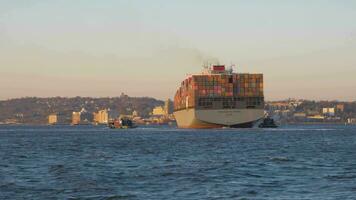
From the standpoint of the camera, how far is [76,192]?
43.0 m

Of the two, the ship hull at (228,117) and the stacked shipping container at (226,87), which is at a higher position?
the stacked shipping container at (226,87)

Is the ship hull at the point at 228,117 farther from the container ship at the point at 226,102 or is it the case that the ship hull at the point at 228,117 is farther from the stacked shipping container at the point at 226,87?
the stacked shipping container at the point at 226,87

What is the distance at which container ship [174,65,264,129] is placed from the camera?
18362 cm

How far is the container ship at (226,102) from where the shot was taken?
18362 centimetres

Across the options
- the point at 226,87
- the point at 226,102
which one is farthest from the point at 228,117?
the point at 226,87

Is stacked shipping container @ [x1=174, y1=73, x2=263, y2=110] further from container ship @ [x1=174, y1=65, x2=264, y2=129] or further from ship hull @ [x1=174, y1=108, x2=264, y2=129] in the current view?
ship hull @ [x1=174, y1=108, x2=264, y2=129]

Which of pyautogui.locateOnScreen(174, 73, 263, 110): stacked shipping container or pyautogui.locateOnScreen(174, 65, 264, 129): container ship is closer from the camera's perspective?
pyautogui.locateOnScreen(174, 65, 264, 129): container ship

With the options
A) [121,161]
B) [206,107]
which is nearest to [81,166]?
[121,161]

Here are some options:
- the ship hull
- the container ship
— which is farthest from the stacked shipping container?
the ship hull

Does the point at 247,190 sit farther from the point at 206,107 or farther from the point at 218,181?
the point at 206,107

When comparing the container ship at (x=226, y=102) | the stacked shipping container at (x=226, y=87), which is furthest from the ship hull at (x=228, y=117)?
the stacked shipping container at (x=226, y=87)

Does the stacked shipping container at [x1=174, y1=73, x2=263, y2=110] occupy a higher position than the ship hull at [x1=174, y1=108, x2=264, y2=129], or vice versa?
the stacked shipping container at [x1=174, y1=73, x2=263, y2=110]

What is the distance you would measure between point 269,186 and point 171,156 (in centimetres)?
2949

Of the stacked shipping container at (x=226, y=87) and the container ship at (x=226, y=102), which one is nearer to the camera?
the container ship at (x=226, y=102)
